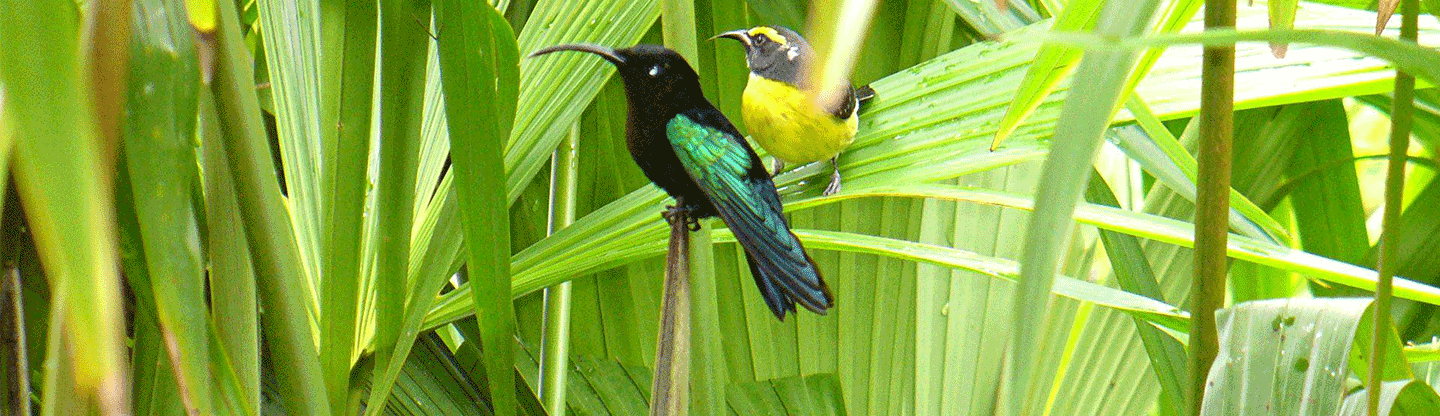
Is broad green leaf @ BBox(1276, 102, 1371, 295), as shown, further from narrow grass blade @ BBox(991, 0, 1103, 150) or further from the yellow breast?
narrow grass blade @ BBox(991, 0, 1103, 150)

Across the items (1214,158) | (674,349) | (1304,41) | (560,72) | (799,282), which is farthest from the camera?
(560,72)

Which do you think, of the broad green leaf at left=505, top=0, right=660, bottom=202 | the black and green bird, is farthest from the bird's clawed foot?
the broad green leaf at left=505, top=0, right=660, bottom=202

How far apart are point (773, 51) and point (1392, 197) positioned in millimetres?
508

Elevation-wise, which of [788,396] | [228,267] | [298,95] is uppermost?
[298,95]

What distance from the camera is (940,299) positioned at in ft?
2.80

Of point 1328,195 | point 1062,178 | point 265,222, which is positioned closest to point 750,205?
point 265,222

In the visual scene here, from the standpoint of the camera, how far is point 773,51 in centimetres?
69

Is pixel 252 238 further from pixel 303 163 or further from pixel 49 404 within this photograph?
pixel 303 163

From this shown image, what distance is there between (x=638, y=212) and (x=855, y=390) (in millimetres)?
297

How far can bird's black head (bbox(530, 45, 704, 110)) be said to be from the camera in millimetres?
511

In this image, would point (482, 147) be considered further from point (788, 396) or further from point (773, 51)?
Result: point (788, 396)

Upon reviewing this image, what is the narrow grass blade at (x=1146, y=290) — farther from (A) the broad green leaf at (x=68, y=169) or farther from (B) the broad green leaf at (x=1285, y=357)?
(A) the broad green leaf at (x=68, y=169)

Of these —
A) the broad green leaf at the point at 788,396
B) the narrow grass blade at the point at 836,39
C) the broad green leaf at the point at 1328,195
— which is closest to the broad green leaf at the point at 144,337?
the narrow grass blade at the point at 836,39

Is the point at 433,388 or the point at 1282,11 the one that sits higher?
the point at 1282,11
